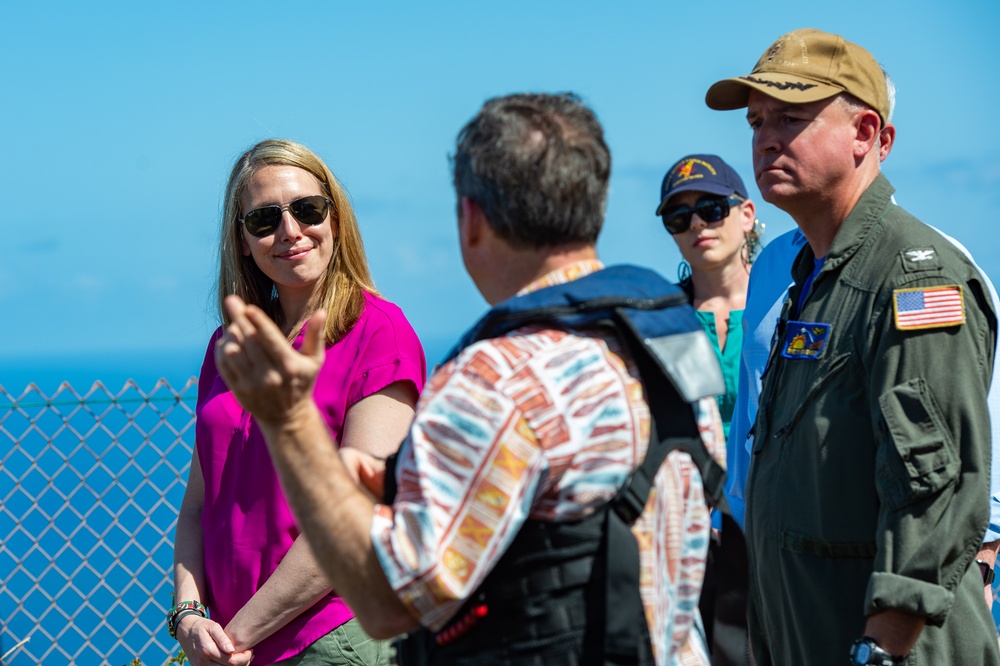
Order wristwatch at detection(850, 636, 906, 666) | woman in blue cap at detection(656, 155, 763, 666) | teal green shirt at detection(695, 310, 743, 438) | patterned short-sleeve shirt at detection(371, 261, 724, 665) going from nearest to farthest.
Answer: patterned short-sleeve shirt at detection(371, 261, 724, 665), wristwatch at detection(850, 636, 906, 666), teal green shirt at detection(695, 310, 743, 438), woman in blue cap at detection(656, 155, 763, 666)

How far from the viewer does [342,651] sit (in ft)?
9.62

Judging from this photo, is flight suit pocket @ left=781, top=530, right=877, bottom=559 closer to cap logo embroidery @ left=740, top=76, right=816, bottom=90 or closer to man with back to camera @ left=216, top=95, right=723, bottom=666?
man with back to camera @ left=216, top=95, right=723, bottom=666

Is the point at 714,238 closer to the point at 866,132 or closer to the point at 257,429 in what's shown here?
the point at 866,132

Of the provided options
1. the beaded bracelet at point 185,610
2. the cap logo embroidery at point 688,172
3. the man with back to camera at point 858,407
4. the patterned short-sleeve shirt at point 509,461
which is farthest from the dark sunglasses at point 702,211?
the patterned short-sleeve shirt at point 509,461

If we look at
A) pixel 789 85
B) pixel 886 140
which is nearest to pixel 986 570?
pixel 886 140

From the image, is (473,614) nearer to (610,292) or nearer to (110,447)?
(610,292)

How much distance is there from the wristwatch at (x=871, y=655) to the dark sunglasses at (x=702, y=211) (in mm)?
2376

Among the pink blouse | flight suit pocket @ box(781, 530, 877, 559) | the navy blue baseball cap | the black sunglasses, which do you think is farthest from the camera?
the navy blue baseball cap

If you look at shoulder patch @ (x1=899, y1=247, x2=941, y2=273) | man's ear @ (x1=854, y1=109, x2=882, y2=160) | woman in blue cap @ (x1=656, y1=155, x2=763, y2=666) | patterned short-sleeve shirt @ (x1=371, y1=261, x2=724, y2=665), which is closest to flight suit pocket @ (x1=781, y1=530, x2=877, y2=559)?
shoulder patch @ (x1=899, y1=247, x2=941, y2=273)

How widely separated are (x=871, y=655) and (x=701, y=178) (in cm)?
250

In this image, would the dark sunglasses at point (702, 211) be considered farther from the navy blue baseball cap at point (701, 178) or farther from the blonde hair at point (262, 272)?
the blonde hair at point (262, 272)

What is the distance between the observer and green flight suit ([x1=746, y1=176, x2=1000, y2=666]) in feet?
7.90

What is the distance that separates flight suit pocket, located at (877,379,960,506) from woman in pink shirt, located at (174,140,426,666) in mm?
1237

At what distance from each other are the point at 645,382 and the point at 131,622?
475 cm
